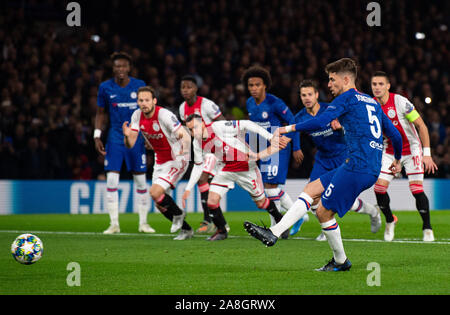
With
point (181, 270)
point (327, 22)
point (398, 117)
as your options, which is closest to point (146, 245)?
point (181, 270)

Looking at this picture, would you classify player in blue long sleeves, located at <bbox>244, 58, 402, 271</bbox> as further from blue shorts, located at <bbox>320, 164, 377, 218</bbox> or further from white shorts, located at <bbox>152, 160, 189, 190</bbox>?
white shorts, located at <bbox>152, 160, 189, 190</bbox>

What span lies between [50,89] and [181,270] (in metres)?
10.8

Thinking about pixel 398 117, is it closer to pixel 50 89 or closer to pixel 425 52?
pixel 50 89

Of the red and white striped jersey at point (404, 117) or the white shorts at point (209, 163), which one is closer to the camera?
the red and white striped jersey at point (404, 117)

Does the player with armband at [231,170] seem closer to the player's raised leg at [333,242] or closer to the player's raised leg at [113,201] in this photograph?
the player's raised leg at [113,201]

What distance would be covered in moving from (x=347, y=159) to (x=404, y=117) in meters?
3.32

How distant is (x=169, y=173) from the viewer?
996cm

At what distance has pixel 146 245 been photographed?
8953 millimetres

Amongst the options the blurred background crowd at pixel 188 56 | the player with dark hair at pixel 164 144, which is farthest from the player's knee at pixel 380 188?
the blurred background crowd at pixel 188 56

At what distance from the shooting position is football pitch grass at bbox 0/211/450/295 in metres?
5.48

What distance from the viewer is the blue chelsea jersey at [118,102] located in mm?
11156

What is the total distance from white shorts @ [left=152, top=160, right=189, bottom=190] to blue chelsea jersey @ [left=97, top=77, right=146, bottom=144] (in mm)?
1347

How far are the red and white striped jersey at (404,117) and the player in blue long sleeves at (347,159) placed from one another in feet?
9.28

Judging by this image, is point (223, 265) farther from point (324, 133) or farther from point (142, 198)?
point (142, 198)
